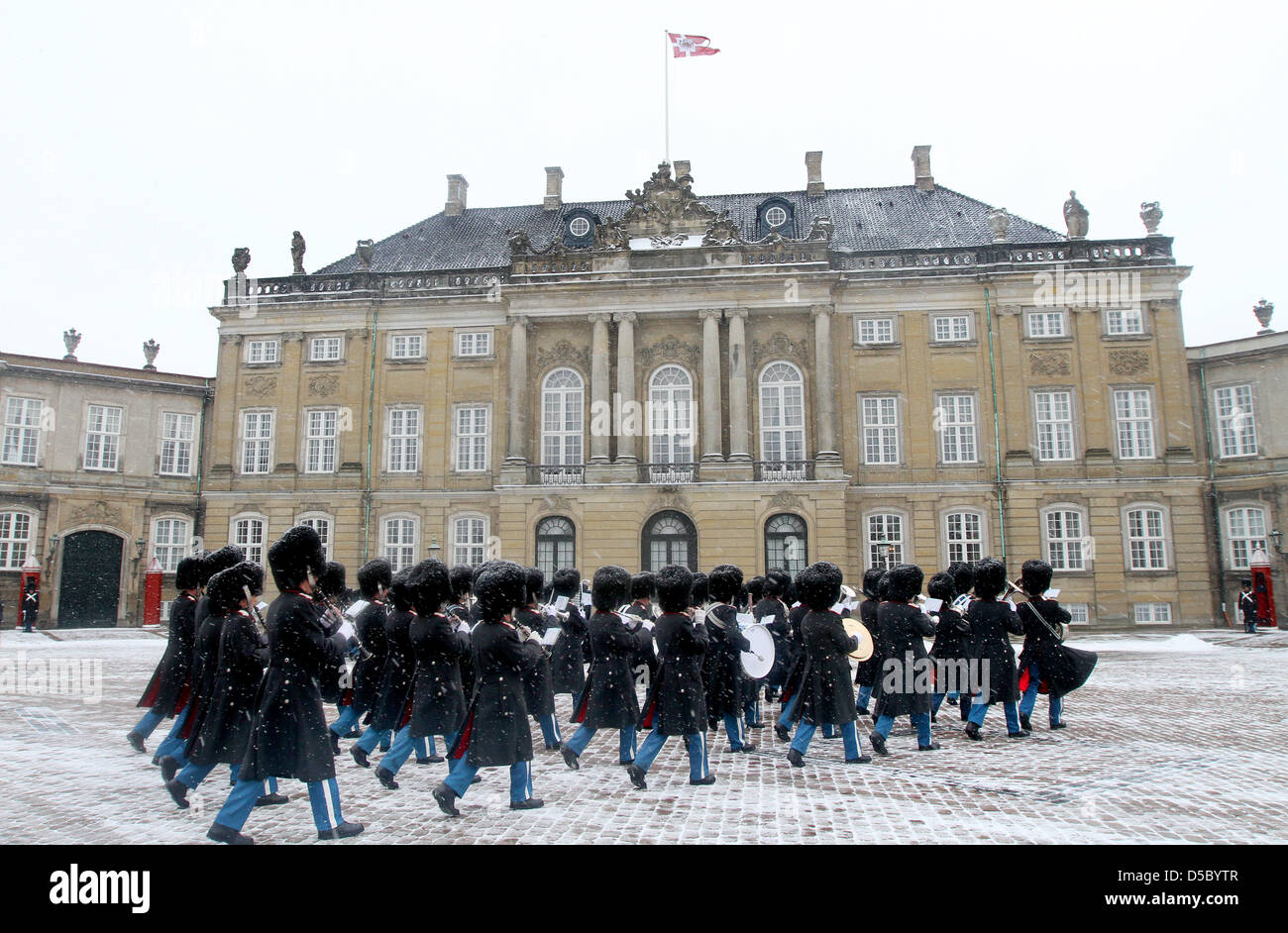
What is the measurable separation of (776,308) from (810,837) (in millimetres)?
25170

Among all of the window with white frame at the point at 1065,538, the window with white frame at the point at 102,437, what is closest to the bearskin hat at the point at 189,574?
the window with white frame at the point at 1065,538

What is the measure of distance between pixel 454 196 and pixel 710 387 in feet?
55.1

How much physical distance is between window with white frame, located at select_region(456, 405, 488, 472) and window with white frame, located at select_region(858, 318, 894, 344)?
44.3ft

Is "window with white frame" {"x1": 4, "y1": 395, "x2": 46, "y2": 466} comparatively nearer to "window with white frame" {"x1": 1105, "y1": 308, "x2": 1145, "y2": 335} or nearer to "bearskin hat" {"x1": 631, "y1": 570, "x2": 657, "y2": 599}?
"bearskin hat" {"x1": 631, "y1": 570, "x2": 657, "y2": 599}

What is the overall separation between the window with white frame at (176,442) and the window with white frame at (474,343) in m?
11.3

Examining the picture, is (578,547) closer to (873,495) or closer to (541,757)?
(873,495)

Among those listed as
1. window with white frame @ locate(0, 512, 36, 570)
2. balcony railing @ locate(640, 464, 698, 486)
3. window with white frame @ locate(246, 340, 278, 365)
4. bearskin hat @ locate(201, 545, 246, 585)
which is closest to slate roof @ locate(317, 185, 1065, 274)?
window with white frame @ locate(246, 340, 278, 365)

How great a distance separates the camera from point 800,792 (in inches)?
294

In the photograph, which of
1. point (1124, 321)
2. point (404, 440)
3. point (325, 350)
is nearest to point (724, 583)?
point (404, 440)

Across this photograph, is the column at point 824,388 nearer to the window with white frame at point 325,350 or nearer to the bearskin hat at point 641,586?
the window with white frame at point 325,350

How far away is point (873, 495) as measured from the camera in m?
29.3

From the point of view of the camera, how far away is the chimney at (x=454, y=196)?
38.4 m
